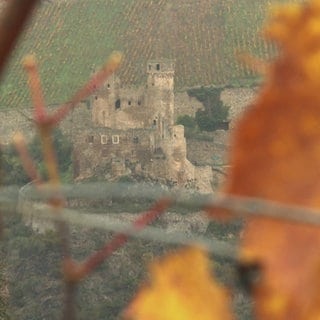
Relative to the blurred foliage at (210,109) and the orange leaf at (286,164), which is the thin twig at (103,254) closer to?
the orange leaf at (286,164)

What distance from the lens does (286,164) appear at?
42 centimetres

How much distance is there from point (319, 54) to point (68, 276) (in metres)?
0.11

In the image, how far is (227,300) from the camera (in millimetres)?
407

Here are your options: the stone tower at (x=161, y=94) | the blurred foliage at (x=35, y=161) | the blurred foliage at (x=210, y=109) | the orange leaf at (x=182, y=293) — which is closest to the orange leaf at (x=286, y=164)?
the orange leaf at (x=182, y=293)

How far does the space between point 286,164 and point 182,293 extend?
0.05 metres

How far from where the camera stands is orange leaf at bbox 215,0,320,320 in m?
0.40

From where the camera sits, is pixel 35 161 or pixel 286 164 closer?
pixel 286 164

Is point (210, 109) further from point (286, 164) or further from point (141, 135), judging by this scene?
point (286, 164)

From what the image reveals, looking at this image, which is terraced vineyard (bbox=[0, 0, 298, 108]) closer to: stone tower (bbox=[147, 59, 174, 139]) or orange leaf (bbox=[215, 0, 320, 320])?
stone tower (bbox=[147, 59, 174, 139])

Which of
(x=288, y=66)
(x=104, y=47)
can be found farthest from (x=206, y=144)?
(x=288, y=66)

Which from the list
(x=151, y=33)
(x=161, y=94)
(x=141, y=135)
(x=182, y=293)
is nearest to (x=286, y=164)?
(x=182, y=293)

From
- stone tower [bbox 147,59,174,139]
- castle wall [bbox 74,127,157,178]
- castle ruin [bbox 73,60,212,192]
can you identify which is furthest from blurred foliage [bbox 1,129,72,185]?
stone tower [bbox 147,59,174,139]

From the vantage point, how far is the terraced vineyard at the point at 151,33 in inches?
453

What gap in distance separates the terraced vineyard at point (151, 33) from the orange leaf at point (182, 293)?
9.89m
